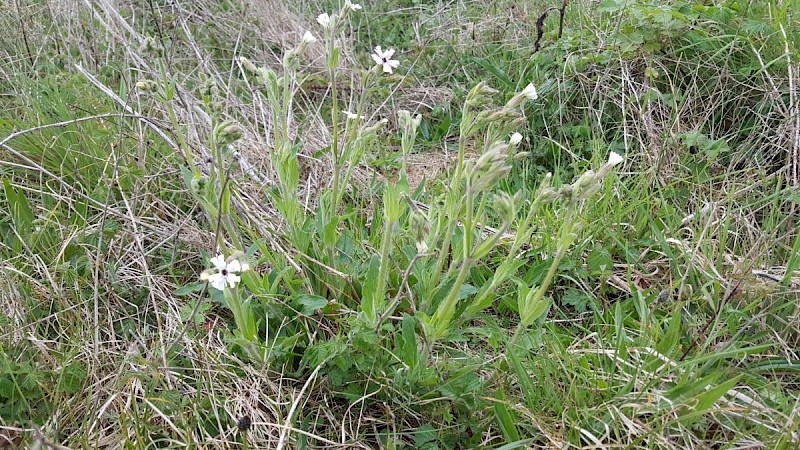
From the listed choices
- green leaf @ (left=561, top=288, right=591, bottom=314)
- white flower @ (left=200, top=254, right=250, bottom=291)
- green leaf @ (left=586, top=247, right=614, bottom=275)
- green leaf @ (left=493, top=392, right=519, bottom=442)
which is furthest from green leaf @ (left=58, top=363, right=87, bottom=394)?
green leaf @ (left=586, top=247, right=614, bottom=275)

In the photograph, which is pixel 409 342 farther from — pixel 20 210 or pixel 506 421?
pixel 20 210

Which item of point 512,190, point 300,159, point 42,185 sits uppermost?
point 42,185

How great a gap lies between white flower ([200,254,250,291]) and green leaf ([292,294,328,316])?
1.22ft

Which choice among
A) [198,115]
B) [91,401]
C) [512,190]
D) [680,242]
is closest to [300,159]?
[198,115]

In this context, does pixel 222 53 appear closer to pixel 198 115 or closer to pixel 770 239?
pixel 198 115

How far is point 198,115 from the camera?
2.97 meters

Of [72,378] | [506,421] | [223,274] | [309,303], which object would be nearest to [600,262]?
[506,421]

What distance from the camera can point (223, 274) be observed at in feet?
5.31

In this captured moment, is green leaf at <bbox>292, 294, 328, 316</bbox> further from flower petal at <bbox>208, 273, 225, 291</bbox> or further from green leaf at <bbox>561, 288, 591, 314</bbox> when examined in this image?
green leaf at <bbox>561, 288, 591, 314</bbox>

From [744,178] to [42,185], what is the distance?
3.21m

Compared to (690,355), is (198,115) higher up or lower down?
higher up

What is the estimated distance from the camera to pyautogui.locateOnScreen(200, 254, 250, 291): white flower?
1.58 m

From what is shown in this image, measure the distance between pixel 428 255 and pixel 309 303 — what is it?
0.49m

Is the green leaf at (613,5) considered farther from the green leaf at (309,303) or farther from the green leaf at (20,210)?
the green leaf at (20,210)
